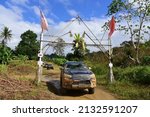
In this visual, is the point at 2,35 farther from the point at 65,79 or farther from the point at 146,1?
the point at 65,79

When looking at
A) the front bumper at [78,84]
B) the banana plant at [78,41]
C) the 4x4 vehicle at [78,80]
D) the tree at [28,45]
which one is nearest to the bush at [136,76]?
the banana plant at [78,41]

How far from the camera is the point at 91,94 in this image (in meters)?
16.2

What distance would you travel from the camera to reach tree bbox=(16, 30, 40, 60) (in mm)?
64750

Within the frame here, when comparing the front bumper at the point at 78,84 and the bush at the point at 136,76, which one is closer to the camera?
the front bumper at the point at 78,84

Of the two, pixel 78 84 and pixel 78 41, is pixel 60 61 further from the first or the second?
pixel 78 84

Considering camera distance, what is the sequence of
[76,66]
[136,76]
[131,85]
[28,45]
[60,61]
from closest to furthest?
[76,66]
[131,85]
[136,76]
[60,61]
[28,45]

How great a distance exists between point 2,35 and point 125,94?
58429 mm

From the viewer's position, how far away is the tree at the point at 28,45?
6475 centimetres

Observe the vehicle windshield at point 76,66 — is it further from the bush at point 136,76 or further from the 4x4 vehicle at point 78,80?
the bush at point 136,76

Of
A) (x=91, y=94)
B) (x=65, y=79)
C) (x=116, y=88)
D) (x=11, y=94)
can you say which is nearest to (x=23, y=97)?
(x=11, y=94)

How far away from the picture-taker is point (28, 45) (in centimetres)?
6675

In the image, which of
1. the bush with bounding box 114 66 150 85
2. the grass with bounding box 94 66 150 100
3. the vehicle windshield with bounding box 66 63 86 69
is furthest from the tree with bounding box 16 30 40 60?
the vehicle windshield with bounding box 66 63 86 69

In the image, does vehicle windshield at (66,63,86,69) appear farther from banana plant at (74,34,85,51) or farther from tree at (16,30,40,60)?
tree at (16,30,40,60)

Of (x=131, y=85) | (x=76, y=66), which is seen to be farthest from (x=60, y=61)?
(x=76, y=66)
